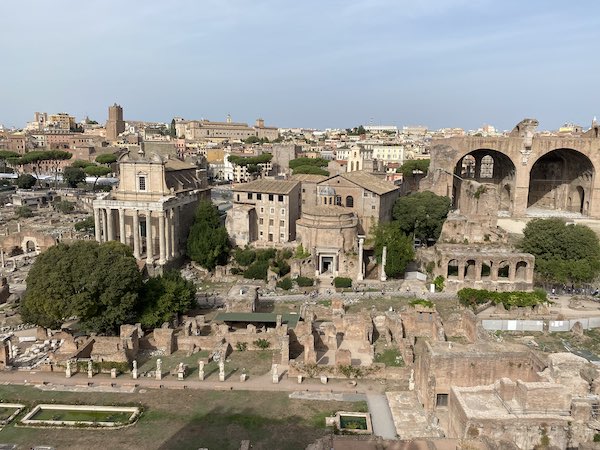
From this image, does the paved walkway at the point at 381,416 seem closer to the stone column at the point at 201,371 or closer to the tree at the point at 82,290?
the stone column at the point at 201,371

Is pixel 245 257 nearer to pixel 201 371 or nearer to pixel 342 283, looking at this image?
pixel 342 283

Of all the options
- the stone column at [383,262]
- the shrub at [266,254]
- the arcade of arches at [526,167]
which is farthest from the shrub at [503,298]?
Answer: the arcade of arches at [526,167]

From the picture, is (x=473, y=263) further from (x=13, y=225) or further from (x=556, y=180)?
(x=13, y=225)

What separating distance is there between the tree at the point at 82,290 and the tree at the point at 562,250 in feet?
101

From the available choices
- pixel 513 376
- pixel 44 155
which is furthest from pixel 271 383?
pixel 44 155

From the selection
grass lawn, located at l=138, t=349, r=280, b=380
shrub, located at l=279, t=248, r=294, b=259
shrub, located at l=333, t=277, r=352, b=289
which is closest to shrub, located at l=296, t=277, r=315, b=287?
shrub, located at l=333, t=277, r=352, b=289

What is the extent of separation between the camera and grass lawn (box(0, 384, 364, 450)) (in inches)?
798

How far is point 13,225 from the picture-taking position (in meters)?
68.4

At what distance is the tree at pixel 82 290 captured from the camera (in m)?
28.7

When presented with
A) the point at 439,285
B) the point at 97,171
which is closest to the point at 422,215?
the point at 439,285

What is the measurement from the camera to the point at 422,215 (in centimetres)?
5019

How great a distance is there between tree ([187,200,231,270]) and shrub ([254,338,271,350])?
663 inches

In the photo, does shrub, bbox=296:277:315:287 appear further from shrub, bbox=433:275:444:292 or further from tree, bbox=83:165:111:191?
tree, bbox=83:165:111:191

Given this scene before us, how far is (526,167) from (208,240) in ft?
124
